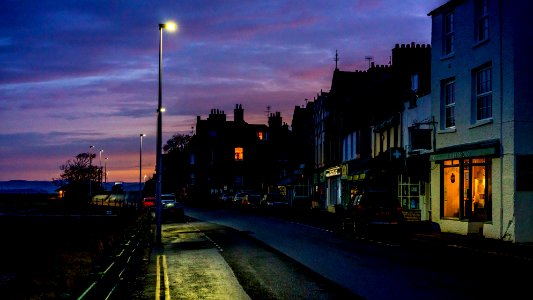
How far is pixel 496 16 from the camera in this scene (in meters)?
24.5

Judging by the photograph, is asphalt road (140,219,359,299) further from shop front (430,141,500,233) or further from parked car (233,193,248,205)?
parked car (233,193,248,205)

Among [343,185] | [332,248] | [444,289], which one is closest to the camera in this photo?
[444,289]

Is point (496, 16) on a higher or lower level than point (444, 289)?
higher

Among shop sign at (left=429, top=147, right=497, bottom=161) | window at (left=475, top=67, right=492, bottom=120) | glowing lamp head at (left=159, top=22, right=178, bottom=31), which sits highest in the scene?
glowing lamp head at (left=159, top=22, right=178, bottom=31)

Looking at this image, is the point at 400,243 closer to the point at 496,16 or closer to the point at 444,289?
the point at 496,16

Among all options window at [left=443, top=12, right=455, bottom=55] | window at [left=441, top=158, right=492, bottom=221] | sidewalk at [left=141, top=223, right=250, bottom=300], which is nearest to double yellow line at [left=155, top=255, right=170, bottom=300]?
sidewalk at [left=141, top=223, right=250, bottom=300]

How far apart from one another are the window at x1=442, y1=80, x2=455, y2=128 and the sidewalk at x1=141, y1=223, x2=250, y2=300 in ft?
41.4

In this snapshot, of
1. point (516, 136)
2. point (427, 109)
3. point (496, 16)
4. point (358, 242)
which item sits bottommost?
point (358, 242)

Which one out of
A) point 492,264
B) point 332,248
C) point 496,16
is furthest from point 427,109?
point 492,264

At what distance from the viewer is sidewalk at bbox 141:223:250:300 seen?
12.8m

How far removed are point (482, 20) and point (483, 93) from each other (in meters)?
3.09

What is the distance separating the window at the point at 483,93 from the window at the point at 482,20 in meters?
1.42

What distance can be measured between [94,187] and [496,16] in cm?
11433

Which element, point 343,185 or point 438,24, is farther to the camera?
point 343,185
